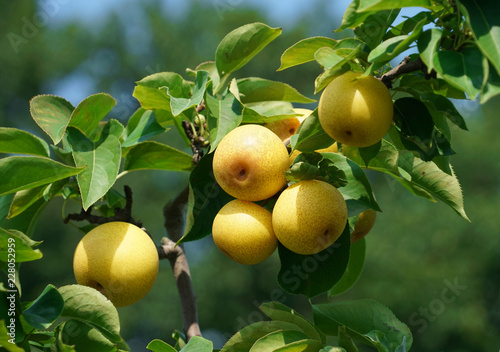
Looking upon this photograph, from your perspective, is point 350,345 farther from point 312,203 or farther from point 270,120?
point 270,120

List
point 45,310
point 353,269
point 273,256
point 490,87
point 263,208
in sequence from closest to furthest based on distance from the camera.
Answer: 1. point 490,87
2. point 45,310
3. point 263,208
4. point 353,269
5. point 273,256

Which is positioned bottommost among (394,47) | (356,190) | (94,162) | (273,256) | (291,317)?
(273,256)

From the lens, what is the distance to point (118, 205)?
158 cm

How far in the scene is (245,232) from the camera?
3.56 feet

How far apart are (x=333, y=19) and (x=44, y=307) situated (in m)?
14.8

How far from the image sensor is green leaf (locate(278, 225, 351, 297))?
116 centimetres

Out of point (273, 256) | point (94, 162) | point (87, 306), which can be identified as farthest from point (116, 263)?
point (273, 256)

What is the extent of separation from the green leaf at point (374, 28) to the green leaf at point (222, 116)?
1.17ft

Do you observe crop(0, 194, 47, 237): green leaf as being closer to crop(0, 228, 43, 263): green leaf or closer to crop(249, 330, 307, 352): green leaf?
crop(0, 228, 43, 263): green leaf

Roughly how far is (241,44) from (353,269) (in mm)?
689

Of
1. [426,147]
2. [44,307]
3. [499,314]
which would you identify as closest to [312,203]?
[426,147]

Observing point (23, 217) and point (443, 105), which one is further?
point (23, 217)

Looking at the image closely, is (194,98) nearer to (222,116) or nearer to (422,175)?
(222,116)

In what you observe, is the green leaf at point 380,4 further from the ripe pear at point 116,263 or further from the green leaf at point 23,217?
the green leaf at point 23,217
